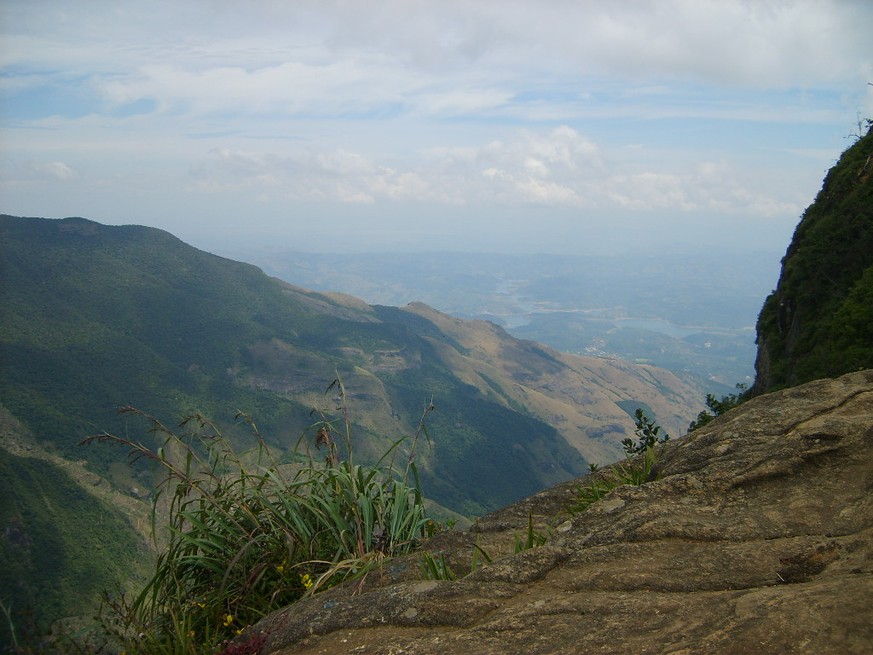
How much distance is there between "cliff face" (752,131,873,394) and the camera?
20250 mm

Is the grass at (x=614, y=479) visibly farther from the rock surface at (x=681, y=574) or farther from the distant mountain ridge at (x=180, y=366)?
the distant mountain ridge at (x=180, y=366)

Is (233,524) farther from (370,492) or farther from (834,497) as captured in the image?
(834,497)

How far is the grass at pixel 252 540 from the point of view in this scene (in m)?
5.47

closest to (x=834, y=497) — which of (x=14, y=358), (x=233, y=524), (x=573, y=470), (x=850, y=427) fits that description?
(x=850, y=427)

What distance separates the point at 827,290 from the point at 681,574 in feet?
89.8

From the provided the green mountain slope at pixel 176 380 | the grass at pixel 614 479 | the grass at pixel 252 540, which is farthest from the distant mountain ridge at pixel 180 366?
the grass at pixel 614 479

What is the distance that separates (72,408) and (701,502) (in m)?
128

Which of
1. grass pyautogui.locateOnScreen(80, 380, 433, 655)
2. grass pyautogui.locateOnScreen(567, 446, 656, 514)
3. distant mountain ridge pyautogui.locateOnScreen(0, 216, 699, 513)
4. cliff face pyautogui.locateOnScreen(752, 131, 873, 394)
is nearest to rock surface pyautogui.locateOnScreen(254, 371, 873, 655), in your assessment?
grass pyautogui.locateOnScreen(567, 446, 656, 514)

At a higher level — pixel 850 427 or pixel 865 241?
pixel 865 241

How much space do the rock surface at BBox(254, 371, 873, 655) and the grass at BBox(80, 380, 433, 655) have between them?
2.19 feet

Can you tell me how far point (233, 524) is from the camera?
6215 mm

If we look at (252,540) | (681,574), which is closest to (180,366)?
(252,540)

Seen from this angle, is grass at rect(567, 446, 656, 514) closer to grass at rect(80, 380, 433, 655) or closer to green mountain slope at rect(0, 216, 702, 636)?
grass at rect(80, 380, 433, 655)

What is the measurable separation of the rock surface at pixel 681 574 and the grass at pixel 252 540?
67 centimetres
